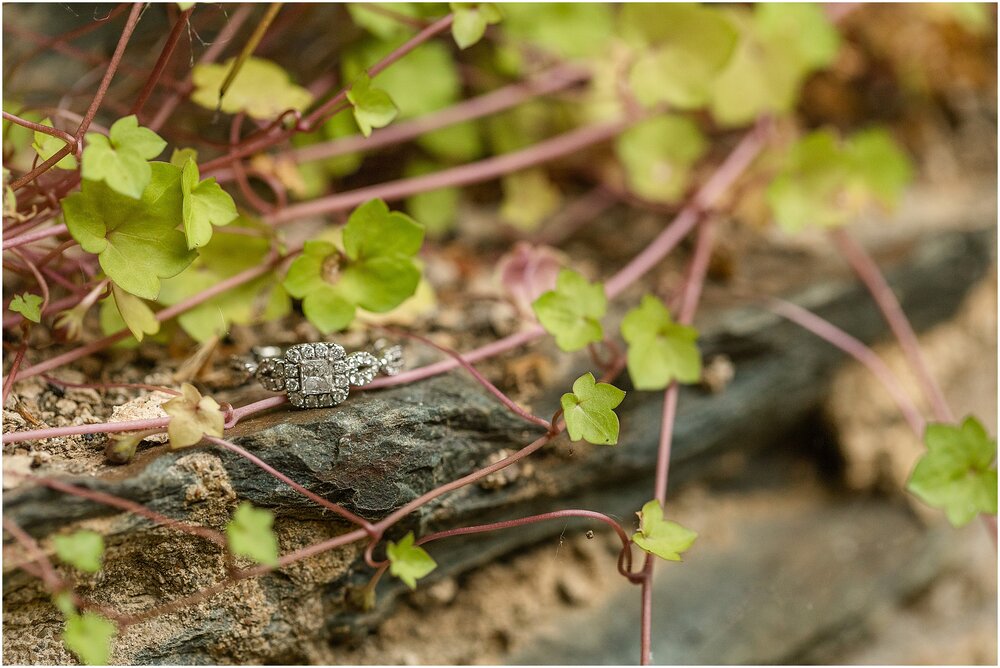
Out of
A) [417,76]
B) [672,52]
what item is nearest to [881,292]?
[672,52]

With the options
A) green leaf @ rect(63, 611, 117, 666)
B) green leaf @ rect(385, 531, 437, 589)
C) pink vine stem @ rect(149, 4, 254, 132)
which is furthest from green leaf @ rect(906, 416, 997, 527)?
pink vine stem @ rect(149, 4, 254, 132)

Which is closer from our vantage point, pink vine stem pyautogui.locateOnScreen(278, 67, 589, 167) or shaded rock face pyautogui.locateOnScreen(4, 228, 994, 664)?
shaded rock face pyautogui.locateOnScreen(4, 228, 994, 664)

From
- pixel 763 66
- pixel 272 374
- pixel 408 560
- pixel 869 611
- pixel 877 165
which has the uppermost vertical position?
pixel 763 66

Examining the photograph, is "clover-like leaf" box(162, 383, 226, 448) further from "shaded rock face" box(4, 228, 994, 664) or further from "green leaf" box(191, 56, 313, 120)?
"green leaf" box(191, 56, 313, 120)

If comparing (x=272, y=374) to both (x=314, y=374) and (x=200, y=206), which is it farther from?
(x=200, y=206)

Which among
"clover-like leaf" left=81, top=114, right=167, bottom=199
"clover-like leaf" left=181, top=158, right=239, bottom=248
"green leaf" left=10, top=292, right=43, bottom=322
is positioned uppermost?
"clover-like leaf" left=81, top=114, right=167, bottom=199

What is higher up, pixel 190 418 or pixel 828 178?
pixel 828 178
